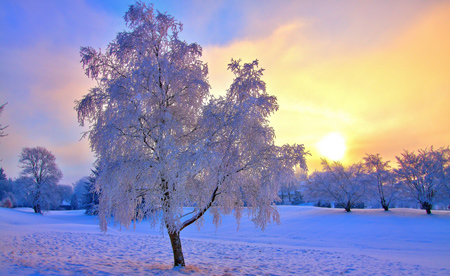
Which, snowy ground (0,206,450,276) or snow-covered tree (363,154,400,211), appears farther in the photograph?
snow-covered tree (363,154,400,211)

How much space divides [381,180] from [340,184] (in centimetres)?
431

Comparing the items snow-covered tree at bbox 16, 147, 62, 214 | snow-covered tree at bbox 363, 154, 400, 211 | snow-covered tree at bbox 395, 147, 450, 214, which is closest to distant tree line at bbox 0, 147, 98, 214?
snow-covered tree at bbox 16, 147, 62, 214

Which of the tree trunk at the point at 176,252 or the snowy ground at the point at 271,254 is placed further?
the tree trunk at the point at 176,252

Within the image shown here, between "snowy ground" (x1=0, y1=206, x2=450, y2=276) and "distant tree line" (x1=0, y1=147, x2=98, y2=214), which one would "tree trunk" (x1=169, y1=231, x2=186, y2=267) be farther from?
"distant tree line" (x1=0, y1=147, x2=98, y2=214)

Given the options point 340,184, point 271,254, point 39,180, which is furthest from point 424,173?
point 39,180

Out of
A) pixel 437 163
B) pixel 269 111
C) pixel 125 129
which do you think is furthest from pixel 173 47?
pixel 437 163

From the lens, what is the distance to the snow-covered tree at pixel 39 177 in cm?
3350

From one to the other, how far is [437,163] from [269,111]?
25801mm

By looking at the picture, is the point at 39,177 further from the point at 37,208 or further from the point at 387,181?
the point at 387,181

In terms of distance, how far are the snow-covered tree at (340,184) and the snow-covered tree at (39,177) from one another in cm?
3617

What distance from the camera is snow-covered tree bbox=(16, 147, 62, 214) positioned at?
33.5m

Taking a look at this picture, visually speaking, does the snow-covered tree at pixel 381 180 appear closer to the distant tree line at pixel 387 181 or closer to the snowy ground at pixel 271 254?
the distant tree line at pixel 387 181

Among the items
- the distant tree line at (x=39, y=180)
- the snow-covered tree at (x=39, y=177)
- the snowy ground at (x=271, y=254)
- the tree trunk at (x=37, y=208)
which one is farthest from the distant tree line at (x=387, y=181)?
the tree trunk at (x=37, y=208)

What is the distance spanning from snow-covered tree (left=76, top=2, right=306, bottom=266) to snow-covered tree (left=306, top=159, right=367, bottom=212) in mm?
23368
